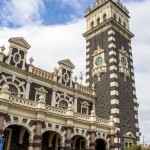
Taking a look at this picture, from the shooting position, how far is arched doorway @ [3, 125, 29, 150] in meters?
23.4

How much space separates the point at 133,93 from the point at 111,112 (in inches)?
255

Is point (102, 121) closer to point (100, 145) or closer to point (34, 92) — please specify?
point (100, 145)

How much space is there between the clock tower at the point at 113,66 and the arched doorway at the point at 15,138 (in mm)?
11754

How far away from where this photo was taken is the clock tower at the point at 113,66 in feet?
109

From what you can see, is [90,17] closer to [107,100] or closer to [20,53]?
[107,100]

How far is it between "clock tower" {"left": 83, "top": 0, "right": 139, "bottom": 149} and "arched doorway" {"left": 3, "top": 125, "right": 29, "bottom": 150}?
1175cm

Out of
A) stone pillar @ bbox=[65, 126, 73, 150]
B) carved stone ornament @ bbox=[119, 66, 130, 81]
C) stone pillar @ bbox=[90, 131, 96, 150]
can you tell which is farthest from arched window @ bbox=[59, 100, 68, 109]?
carved stone ornament @ bbox=[119, 66, 130, 81]

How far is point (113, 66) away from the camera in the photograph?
35.0m

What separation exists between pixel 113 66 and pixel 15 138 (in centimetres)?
1738

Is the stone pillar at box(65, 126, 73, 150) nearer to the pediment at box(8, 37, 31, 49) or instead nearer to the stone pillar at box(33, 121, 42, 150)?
the stone pillar at box(33, 121, 42, 150)

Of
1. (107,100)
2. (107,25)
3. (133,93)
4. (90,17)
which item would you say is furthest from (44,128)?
(90,17)

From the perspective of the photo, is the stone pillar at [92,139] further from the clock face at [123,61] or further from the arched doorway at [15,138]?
the clock face at [123,61]

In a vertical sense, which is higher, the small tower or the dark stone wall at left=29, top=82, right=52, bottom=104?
the small tower

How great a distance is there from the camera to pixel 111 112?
107 ft
